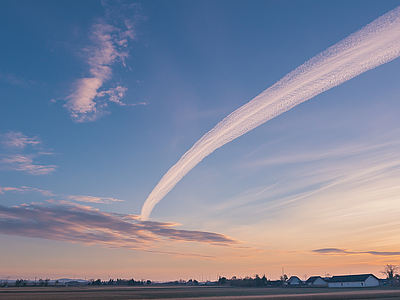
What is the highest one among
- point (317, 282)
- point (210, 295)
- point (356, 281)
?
point (356, 281)

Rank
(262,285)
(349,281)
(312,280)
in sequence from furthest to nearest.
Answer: (312,280)
(262,285)
(349,281)

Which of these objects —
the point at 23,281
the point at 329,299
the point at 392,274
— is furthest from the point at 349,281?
the point at 23,281

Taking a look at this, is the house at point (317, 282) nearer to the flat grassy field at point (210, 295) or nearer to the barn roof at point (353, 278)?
the barn roof at point (353, 278)

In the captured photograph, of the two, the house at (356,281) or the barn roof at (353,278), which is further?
the barn roof at (353,278)

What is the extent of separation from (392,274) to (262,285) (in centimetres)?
9099

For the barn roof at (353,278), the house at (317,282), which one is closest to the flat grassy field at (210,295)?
the barn roof at (353,278)

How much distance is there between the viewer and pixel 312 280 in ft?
623

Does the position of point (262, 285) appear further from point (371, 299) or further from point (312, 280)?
point (371, 299)

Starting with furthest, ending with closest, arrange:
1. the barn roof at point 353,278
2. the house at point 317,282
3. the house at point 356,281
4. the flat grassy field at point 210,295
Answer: the house at point 317,282 → the barn roof at point 353,278 → the house at point 356,281 → the flat grassy field at point 210,295

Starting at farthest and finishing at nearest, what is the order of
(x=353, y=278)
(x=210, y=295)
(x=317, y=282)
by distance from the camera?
1. (x=317, y=282)
2. (x=353, y=278)
3. (x=210, y=295)

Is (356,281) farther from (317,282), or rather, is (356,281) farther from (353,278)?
(317,282)

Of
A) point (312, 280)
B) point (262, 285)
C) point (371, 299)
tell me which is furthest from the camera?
A: point (312, 280)

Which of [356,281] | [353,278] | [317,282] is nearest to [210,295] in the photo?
[356,281]

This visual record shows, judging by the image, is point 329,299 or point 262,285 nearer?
point 329,299
